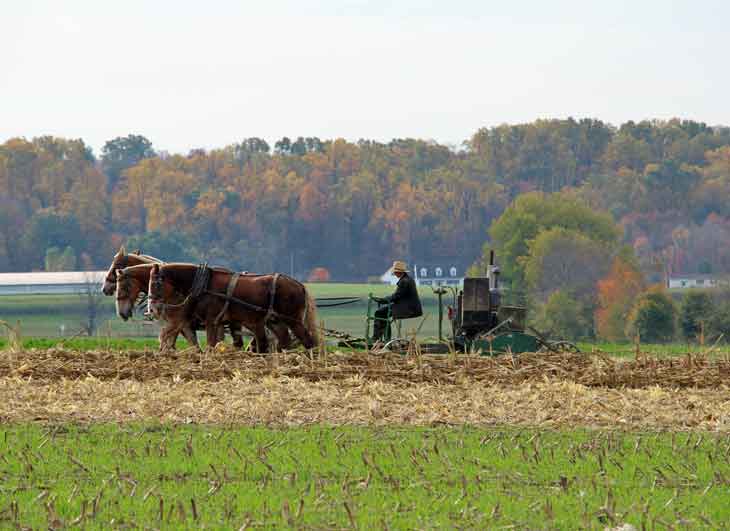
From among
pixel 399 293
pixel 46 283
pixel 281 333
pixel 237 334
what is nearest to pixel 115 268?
pixel 237 334

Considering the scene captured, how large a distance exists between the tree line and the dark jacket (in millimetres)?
81618

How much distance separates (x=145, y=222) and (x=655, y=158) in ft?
146

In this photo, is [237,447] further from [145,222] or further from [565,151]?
[565,151]

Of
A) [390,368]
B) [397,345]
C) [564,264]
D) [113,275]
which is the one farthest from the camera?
[564,264]

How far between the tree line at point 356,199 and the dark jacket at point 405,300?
8162 cm

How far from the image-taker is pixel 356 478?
10727mm

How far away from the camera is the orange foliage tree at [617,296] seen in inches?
2945

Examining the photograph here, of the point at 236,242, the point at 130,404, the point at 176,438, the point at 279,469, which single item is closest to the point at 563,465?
the point at 279,469

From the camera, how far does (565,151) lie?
130 meters

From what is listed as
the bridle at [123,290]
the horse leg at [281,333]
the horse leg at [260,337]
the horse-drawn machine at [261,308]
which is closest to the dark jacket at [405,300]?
the horse-drawn machine at [261,308]

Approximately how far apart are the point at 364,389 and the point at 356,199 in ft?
340

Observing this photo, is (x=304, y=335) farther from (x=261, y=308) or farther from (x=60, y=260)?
(x=60, y=260)

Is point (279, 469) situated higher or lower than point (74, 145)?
lower

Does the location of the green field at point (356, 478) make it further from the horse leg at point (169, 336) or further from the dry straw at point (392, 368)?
the horse leg at point (169, 336)
